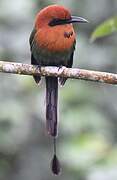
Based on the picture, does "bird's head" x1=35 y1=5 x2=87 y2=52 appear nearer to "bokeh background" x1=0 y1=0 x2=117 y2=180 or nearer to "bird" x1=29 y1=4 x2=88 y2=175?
"bird" x1=29 y1=4 x2=88 y2=175

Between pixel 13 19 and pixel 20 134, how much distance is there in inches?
31.4

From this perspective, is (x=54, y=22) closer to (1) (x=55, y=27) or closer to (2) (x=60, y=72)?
(1) (x=55, y=27)

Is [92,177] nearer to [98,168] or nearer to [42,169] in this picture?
[98,168]

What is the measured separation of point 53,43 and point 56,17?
0.14 metres

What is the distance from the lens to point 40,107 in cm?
443

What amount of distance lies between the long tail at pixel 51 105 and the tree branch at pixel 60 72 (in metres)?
0.33

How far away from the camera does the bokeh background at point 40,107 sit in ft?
14.5

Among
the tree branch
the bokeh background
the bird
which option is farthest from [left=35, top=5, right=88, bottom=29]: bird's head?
the bokeh background

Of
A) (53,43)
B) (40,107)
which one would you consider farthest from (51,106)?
(40,107)

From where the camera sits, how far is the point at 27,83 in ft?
15.1

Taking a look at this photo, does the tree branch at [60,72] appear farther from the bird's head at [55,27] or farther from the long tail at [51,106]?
the long tail at [51,106]

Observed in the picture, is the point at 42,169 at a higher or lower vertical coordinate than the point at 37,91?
lower

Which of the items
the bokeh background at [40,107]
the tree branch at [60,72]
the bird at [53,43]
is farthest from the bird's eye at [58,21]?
the bokeh background at [40,107]

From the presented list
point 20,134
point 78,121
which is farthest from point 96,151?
point 20,134
